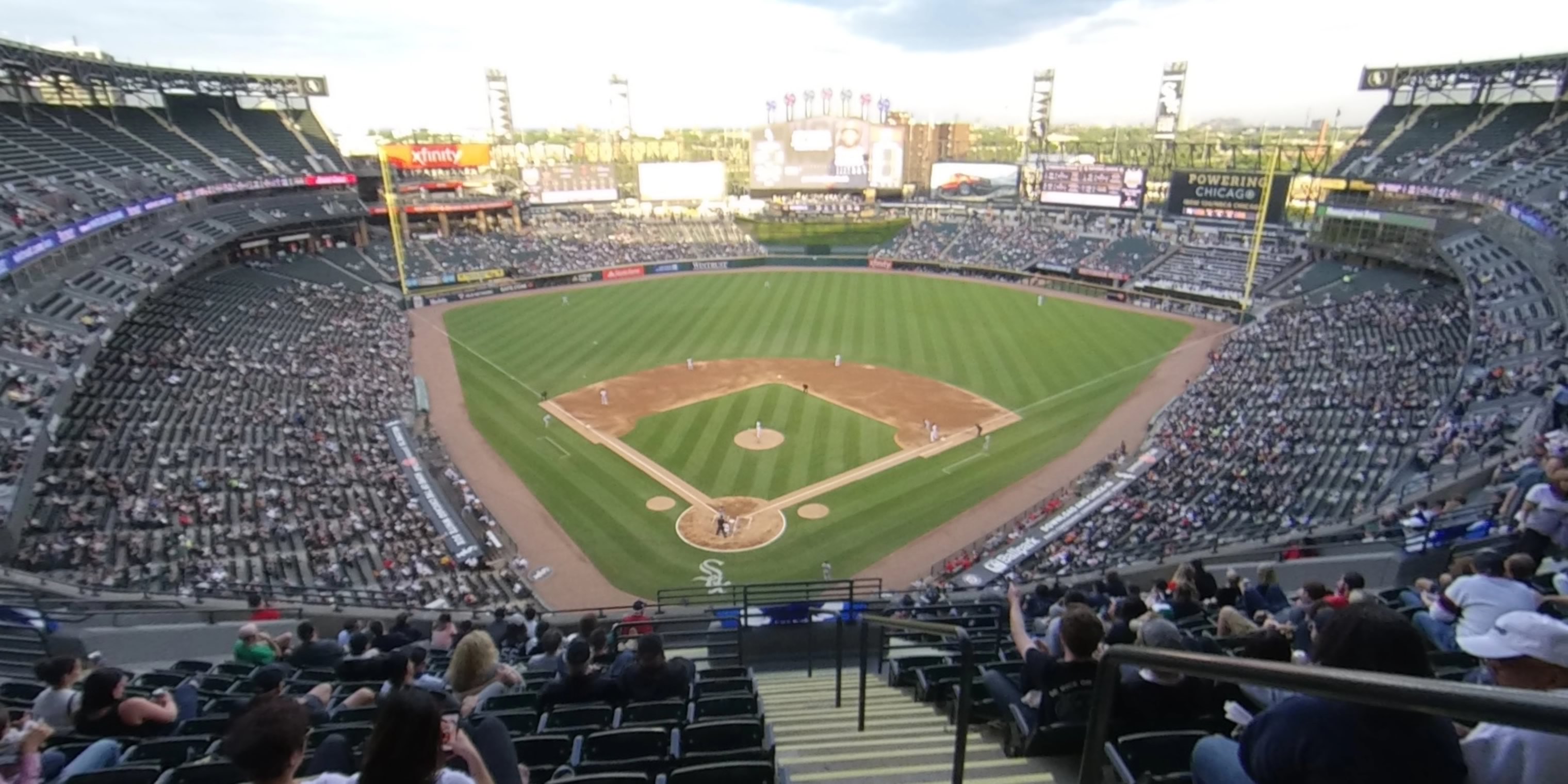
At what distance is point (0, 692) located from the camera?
789 cm

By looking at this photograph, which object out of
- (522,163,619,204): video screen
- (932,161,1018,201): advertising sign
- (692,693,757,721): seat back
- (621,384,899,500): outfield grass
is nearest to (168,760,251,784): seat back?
(692,693,757,721): seat back

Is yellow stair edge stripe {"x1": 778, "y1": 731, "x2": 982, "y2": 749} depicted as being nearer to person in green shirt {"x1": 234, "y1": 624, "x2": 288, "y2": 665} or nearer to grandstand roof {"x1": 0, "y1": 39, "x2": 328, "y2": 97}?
person in green shirt {"x1": 234, "y1": 624, "x2": 288, "y2": 665}

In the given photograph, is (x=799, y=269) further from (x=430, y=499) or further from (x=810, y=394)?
(x=430, y=499)

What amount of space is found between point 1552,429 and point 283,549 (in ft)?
92.8

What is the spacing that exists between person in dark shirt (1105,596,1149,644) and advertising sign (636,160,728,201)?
241 ft

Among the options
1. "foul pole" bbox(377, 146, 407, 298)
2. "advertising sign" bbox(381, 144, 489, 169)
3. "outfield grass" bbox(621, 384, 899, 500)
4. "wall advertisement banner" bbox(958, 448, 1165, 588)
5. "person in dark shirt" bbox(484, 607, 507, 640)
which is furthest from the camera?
"advertising sign" bbox(381, 144, 489, 169)

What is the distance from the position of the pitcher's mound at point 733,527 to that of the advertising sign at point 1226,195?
4583 centimetres

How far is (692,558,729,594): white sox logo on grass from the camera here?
2139cm

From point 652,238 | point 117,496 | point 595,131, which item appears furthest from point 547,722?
point 595,131

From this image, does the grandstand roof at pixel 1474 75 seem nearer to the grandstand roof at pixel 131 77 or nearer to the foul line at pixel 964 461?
the foul line at pixel 964 461

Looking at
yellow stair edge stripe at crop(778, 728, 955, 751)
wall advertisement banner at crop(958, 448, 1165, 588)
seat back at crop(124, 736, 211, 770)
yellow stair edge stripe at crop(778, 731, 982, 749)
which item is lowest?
wall advertisement banner at crop(958, 448, 1165, 588)

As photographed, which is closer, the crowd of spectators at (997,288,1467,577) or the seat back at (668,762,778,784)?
the seat back at (668,762,778,784)

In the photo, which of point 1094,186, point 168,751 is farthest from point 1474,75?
point 168,751

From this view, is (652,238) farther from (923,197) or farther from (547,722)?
(547,722)
